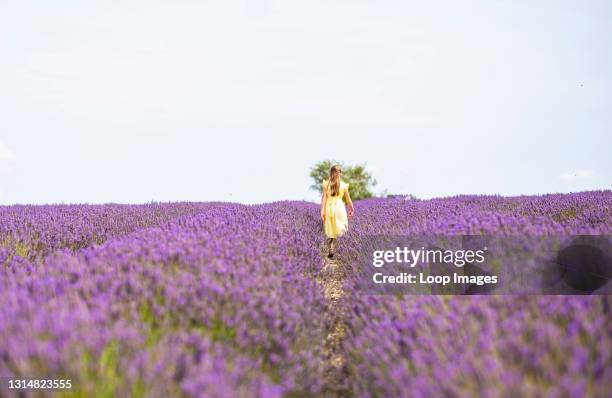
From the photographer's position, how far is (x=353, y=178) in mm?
25172

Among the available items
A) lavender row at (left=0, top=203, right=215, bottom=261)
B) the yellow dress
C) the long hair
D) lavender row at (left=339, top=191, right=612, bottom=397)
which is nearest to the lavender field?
lavender row at (left=339, top=191, right=612, bottom=397)

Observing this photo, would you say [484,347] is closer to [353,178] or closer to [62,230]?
[62,230]

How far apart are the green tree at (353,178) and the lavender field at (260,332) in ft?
68.0

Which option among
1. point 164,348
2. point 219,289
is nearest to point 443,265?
point 219,289

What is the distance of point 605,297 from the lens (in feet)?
7.77

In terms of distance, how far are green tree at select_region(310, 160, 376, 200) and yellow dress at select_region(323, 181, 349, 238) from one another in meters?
16.9

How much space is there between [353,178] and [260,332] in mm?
22863

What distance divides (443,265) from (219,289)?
5.62 feet

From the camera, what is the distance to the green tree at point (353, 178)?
80.8 feet

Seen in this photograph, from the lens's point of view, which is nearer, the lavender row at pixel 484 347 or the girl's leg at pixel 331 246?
the lavender row at pixel 484 347

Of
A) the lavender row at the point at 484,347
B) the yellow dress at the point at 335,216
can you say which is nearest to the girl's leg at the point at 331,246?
the yellow dress at the point at 335,216

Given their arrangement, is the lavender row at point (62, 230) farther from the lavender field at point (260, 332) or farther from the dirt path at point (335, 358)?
the dirt path at point (335, 358)

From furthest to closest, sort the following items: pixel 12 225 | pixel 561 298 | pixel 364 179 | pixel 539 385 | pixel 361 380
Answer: pixel 364 179 → pixel 12 225 → pixel 361 380 → pixel 561 298 → pixel 539 385

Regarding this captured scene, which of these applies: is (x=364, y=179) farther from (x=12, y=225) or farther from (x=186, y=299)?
(x=186, y=299)
